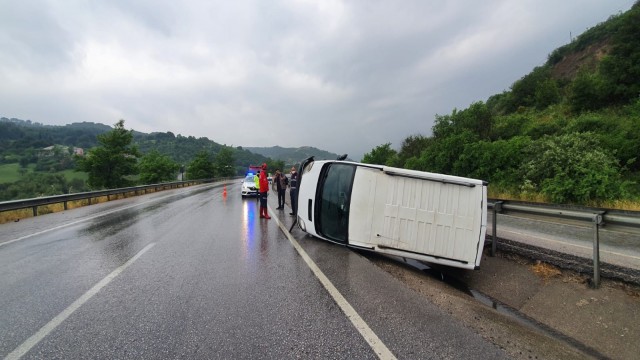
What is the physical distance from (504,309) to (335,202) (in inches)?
133

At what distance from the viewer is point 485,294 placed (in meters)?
5.69

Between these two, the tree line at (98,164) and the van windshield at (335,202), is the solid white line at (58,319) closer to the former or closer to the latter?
the van windshield at (335,202)

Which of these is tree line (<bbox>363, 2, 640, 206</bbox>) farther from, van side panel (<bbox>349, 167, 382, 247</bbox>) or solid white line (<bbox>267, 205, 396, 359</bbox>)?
solid white line (<bbox>267, 205, 396, 359</bbox>)

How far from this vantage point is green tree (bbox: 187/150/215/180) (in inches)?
3113

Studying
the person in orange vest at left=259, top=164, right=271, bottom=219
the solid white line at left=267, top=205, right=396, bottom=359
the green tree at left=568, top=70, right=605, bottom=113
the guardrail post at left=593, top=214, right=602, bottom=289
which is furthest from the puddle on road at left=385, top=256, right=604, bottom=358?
the green tree at left=568, top=70, right=605, bottom=113

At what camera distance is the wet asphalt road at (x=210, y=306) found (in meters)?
2.97

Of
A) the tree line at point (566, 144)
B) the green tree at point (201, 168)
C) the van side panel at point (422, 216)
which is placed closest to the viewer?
the van side panel at point (422, 216)

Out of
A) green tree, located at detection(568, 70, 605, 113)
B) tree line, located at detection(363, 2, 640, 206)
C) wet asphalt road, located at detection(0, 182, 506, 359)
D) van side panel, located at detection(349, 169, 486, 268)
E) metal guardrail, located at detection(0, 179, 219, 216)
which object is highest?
green tree, located at detection(568, 70, 605, 113)

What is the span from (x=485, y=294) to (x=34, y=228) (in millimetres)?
12412

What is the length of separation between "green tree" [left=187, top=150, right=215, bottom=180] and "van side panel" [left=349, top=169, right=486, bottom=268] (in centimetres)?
7927

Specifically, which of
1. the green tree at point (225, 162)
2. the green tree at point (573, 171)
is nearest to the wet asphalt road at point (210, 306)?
the green tree at point (573, 171)

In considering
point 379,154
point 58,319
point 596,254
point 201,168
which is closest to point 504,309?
point 596,254

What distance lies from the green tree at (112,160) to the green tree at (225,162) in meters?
55.2

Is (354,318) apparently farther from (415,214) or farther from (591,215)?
(591,215)
